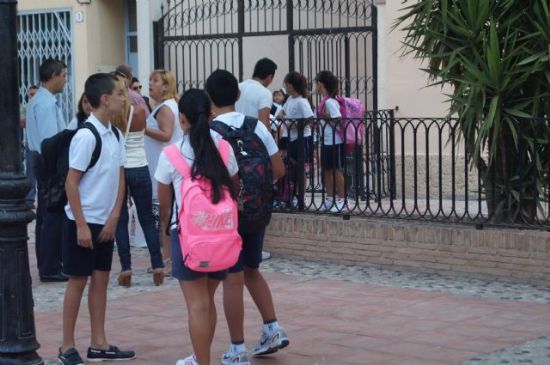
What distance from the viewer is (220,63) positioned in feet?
55.0

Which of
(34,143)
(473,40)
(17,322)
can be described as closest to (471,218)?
(473,40)

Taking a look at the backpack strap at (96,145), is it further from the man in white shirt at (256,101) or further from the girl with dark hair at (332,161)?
the girl with dark hair at (332,161)

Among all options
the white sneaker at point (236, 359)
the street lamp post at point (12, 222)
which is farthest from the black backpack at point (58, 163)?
the white sneaker at point (236, 359)

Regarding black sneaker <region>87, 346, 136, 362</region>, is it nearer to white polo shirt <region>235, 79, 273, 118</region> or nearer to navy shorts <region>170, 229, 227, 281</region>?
navy shorts <region>170, 229, 227, 281</region>

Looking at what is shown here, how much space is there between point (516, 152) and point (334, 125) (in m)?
1.81

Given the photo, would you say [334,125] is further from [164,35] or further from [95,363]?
[164,35]

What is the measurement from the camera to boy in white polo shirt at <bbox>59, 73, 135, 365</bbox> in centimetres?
682


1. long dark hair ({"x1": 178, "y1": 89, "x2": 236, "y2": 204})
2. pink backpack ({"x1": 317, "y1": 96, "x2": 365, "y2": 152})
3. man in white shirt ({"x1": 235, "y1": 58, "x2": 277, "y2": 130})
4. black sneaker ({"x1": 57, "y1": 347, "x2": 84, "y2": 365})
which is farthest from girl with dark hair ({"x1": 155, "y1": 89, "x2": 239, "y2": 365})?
man in white shirt ({"x1": 235, "y1": 58, "x2": 277, "y2": 130})

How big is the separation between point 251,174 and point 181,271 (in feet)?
2.30

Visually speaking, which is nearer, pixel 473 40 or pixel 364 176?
pixel 473 40

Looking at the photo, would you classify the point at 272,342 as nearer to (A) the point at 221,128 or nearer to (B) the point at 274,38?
(A) the point at 221,128

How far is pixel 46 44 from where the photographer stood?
60.1 feet

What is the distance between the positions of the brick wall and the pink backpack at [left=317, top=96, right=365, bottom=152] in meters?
0.77

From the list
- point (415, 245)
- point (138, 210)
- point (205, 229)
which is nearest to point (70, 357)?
point (205, 229)
